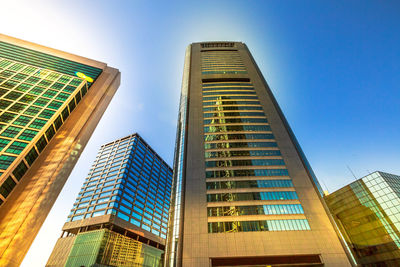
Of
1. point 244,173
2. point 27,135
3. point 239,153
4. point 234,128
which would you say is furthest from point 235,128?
point 27,135

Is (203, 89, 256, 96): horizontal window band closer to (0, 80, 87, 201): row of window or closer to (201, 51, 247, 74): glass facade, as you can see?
(201, 51, 247, 74): glass facade

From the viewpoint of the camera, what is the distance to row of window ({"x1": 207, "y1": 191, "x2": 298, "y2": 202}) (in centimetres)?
4075

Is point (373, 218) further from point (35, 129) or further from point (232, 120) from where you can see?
point (35, 129)

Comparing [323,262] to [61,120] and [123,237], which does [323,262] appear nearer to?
[123,237]

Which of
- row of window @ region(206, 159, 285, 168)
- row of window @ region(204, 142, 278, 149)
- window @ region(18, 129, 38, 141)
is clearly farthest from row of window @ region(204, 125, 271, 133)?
window @ region(18, 129, 38, 141)

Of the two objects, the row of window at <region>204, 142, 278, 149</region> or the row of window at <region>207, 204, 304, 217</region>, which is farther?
the row of window at <region>204, 142, 278, 149</region>

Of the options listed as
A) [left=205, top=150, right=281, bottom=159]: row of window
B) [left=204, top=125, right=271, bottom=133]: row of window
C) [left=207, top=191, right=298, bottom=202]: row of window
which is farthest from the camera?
[left=204, top=125, right=271, bottom=133]: row of window

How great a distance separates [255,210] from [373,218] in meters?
33.8

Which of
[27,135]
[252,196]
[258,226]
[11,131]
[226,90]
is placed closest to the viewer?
[258,226]

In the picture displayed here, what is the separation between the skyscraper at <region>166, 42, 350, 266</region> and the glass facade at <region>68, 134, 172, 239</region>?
47.1 m

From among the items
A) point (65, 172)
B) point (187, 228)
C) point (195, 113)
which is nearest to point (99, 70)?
point (65, 172)

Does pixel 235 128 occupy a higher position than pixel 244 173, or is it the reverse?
pixel 235 128

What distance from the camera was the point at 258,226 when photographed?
120 ft

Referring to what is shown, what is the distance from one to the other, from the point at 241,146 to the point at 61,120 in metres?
60.3
